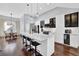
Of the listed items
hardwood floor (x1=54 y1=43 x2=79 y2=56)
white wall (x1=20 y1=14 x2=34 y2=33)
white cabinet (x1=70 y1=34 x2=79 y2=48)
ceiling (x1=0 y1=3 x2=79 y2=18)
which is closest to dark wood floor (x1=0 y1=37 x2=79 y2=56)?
hardwood floor (x1=54 y1=43 x2=79 y2=56)

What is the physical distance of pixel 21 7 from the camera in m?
3.07

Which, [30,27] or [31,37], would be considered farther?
[31,37]

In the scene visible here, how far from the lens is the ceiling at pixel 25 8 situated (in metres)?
3.00

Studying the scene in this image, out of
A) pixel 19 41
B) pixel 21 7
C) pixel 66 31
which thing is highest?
pixel 21 7

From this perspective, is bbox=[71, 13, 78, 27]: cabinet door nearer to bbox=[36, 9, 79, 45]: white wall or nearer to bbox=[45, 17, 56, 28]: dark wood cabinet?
bbox=[36, 9, 79, 45]: white wall

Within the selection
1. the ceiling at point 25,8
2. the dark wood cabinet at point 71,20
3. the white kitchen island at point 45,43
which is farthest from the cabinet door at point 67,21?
the white kitchen island at point 45,43

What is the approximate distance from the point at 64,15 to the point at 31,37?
1.26m

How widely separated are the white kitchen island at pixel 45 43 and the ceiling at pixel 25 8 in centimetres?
69

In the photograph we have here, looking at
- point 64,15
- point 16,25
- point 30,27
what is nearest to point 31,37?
point 30,27

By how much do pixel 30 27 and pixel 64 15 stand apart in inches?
43.5

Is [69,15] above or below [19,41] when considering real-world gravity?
above

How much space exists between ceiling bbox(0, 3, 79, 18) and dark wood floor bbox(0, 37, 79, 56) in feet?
3.05

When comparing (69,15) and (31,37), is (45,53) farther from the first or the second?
(69,15)

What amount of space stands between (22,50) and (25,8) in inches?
50.7
